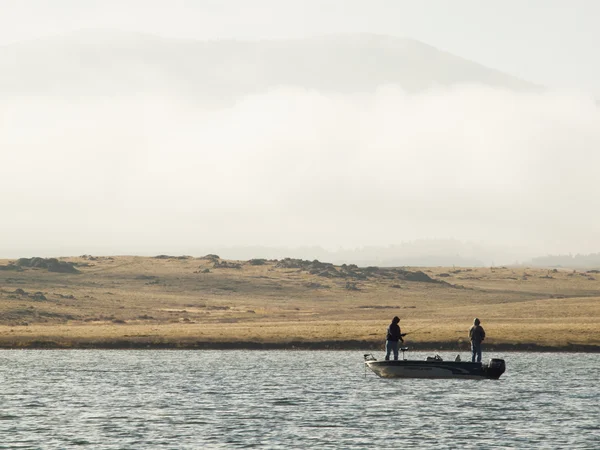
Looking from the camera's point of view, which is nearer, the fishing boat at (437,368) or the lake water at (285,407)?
the lake water at (285,407)

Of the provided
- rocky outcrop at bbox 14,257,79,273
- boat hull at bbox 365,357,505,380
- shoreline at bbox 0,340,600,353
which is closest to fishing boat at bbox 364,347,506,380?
boat hull at bbox 365,357,505,380

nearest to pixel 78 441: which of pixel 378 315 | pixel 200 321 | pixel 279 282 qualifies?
pixel 200 321

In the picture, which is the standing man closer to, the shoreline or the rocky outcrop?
the shoreline

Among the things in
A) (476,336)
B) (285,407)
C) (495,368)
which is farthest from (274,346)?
(285,407)

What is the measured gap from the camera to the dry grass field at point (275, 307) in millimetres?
93938

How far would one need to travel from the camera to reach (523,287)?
186250 mm

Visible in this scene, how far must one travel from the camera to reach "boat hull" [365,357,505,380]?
197 feet

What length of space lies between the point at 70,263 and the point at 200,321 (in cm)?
7562

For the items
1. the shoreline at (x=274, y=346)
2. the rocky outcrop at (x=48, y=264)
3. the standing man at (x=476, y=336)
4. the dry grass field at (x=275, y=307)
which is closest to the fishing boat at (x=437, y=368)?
the standing man at (x=476, y=336)

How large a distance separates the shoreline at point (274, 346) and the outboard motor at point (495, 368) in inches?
1049

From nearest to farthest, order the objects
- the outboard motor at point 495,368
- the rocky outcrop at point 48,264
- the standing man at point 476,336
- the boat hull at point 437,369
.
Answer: the outboard motor at point 495,368 → the boat hull at point 437,369 → the standing man at point 476,336 → the rocky outcrop at point 48,264

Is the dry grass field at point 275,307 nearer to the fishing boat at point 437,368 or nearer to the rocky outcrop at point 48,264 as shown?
the rocky outcrop at point 48,264

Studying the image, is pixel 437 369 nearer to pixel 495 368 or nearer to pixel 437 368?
pixel 437 368

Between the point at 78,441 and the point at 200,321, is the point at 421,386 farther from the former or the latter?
the point at 200,321
